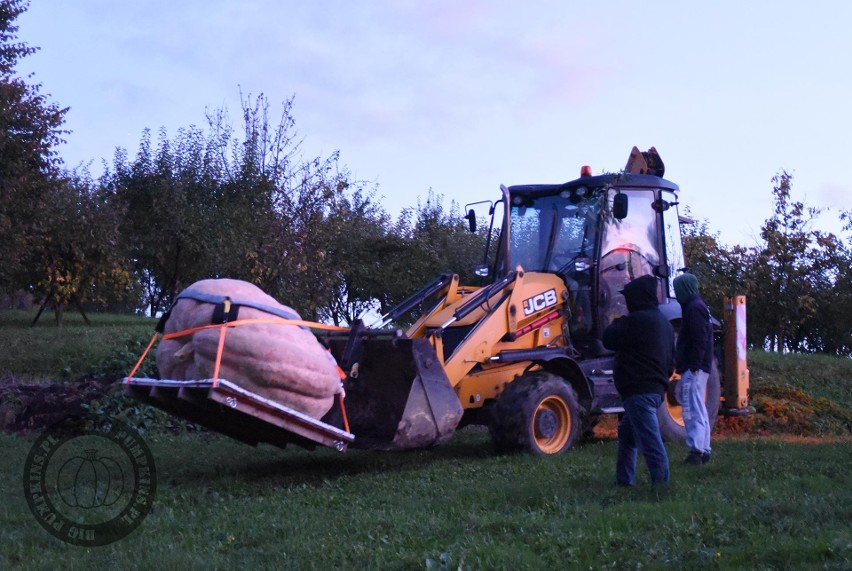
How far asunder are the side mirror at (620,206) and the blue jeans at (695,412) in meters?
1.98

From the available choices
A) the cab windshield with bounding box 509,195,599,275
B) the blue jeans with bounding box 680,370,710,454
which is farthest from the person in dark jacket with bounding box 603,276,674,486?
the cab windshield with bounding box 509,195,599,275

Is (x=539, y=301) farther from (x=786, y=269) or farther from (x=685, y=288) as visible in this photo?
(x=786, y=269)

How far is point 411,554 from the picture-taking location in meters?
5.79

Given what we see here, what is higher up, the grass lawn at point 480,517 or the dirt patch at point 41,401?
the dirt patch at point 41,401

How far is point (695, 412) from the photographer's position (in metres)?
9.04

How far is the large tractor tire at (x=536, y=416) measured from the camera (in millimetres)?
9422

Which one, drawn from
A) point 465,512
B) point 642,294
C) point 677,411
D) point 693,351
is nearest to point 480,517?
point 465,512

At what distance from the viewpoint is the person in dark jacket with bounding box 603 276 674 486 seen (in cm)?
770

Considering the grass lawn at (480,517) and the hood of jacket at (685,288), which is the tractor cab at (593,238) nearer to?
the hood of jacket at (685,288)

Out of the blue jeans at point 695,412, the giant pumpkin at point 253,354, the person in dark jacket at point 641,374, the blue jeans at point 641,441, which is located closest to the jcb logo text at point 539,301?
the blue jeans at point 695,412

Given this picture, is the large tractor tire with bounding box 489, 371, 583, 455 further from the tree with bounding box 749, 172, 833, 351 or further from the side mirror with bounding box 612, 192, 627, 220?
the tree with bounding box 749, 172, 833, 351

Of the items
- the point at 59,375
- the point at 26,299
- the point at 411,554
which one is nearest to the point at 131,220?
the point at 59,375

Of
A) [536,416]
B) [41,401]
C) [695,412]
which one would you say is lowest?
[41,401]

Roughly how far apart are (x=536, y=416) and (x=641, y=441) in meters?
2.08
